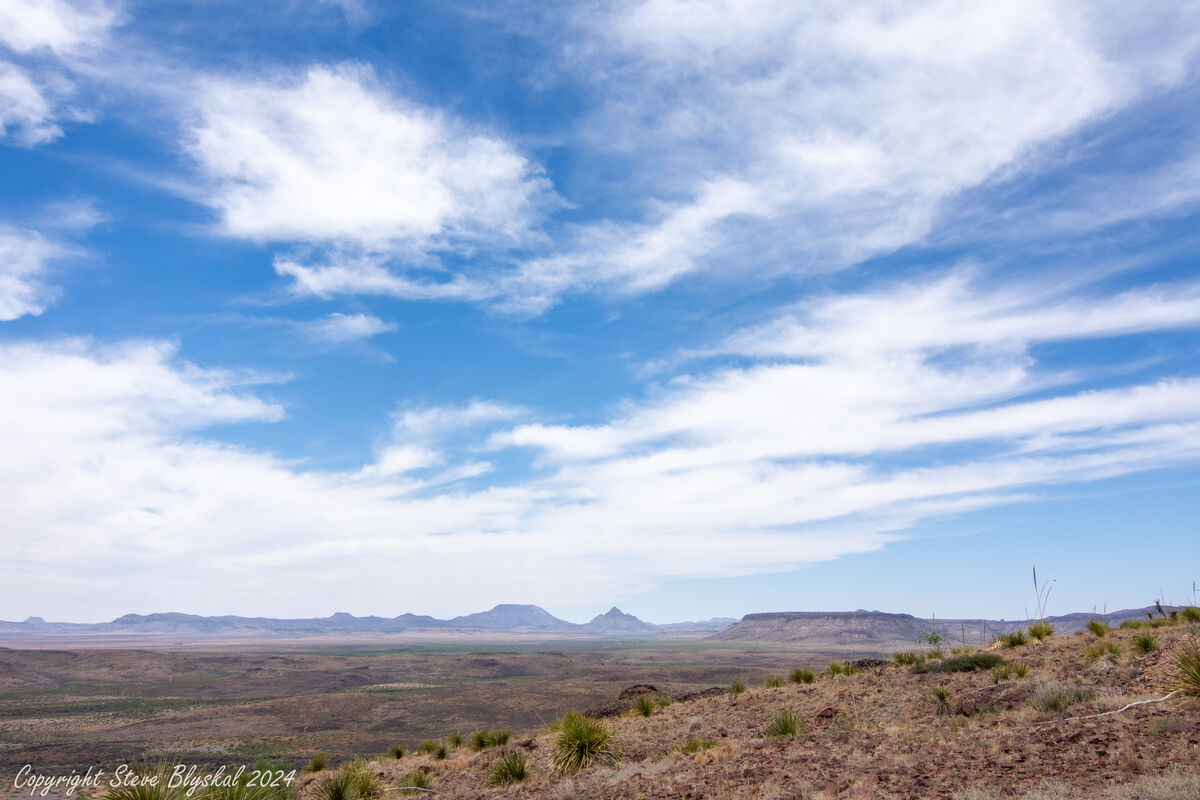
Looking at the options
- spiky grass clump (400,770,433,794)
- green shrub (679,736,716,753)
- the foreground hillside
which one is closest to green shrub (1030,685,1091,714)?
the foreground hillside

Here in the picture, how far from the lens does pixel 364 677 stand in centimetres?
9806

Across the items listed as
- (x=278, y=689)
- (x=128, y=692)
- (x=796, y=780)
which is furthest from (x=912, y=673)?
(x=128, y=692)

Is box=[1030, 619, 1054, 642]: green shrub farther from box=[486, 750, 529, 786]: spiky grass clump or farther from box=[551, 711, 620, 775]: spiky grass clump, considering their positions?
box=[486, 750, 529, 786]: spiky grass clump

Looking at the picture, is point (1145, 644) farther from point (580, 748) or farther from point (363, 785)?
point (363, 785)

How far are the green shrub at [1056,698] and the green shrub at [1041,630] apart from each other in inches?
448

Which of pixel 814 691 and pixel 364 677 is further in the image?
pixel 364 677

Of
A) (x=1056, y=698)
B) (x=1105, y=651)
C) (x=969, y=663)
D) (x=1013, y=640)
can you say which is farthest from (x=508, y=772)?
(x=1013, y=640)

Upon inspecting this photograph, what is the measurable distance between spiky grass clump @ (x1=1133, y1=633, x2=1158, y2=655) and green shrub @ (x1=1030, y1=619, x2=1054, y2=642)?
678cm

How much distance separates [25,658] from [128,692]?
44.3 metres

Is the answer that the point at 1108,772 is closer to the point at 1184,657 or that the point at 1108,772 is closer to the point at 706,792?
the point at 1184,657

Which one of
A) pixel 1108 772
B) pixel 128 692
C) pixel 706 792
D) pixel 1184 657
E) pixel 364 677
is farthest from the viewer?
pixel 364 677

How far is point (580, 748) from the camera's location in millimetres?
15719

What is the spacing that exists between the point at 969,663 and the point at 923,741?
30.5 ft

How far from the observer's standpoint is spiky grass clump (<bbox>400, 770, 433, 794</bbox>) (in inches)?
641
